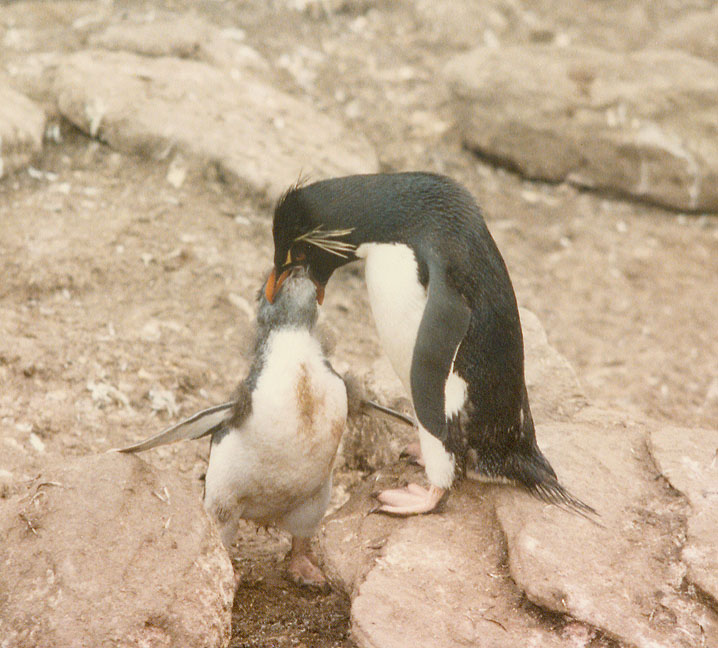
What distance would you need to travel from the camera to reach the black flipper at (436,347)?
2.49 meters

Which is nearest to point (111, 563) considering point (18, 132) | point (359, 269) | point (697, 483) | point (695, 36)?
point (697, 483)

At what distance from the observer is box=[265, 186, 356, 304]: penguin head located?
108 inches

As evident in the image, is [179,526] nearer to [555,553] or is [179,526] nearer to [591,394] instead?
[555,553]

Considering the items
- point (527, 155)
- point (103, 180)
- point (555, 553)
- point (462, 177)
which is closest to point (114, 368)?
point (103, 180)

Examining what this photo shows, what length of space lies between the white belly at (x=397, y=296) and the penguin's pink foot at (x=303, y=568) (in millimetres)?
611

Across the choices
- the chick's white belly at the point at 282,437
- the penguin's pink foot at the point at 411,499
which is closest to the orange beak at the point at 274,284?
the chick's white belly at the point at 282,437

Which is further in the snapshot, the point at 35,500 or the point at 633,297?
the point at 633,297

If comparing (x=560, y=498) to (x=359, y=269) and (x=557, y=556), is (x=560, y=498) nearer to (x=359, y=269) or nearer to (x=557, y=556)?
(x=557, y=556)

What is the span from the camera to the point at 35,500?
7.06ft

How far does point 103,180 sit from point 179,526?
103 inches

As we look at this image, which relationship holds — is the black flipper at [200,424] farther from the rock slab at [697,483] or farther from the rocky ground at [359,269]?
the rock slab at [697,483]

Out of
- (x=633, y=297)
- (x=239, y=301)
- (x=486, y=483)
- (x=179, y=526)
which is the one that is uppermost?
(x=179, y=526)

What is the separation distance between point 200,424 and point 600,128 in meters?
3.80

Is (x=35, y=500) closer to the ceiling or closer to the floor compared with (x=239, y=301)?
closer to the ceiling
